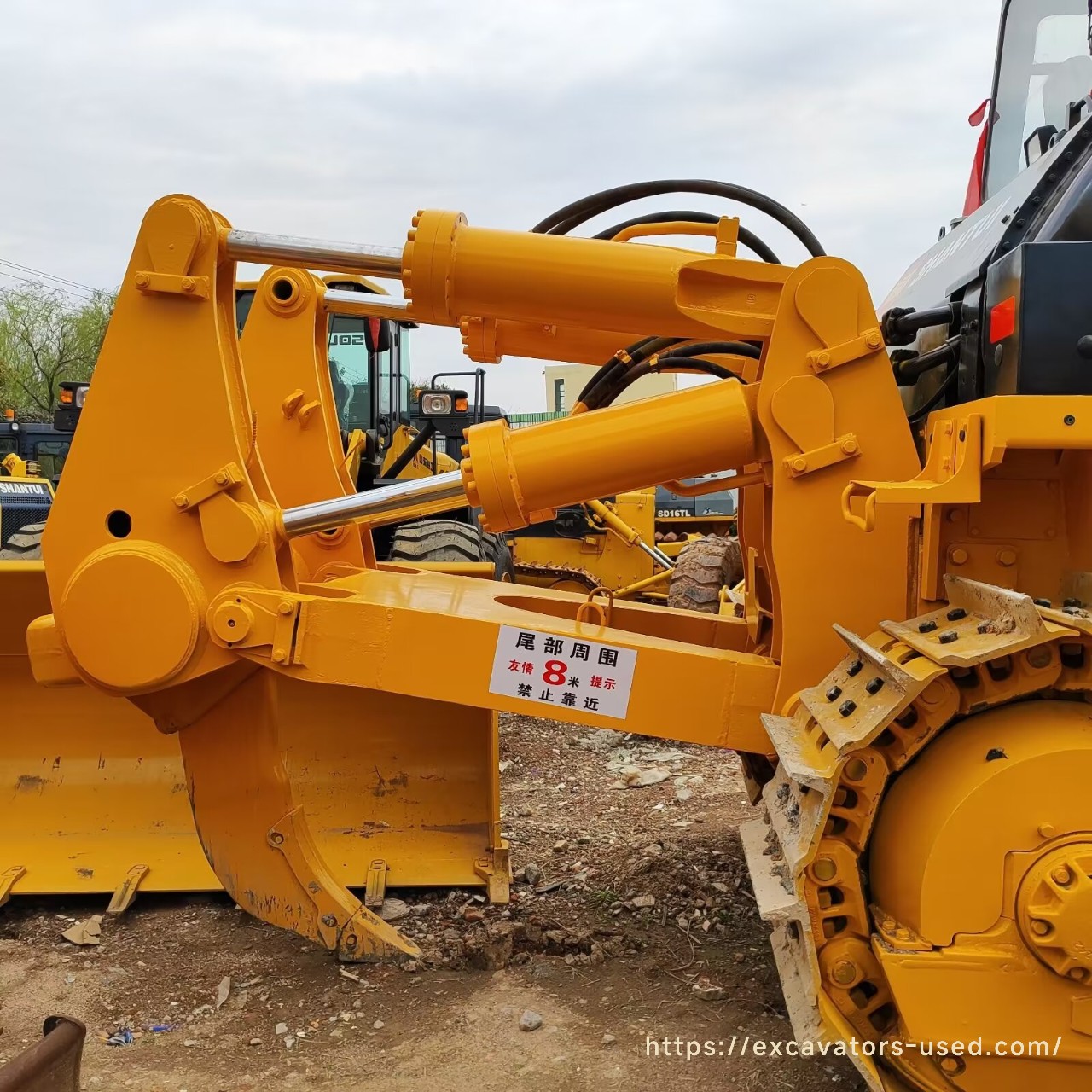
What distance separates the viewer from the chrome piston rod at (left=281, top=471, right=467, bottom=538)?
96.3 inches

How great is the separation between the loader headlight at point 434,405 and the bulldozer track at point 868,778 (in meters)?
4.04

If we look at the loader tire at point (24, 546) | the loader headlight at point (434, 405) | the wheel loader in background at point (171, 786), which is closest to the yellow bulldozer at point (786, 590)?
the wheel loader in background at point (171, 786)

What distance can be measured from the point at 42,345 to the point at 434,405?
32.9 metres

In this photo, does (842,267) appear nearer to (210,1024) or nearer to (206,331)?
(206,331)

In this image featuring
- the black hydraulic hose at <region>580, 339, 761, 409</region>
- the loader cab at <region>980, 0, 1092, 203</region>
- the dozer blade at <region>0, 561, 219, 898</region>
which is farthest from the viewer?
the loader cab at <region>980, 0, 1092, 203</region>

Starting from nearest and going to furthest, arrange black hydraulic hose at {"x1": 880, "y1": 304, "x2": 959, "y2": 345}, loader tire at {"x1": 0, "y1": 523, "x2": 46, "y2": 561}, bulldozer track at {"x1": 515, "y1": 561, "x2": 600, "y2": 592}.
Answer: black hydraulic hose at {"x1": 880, "y1": 304, "x2": 959, "y2": 345}
loader tire at {"x1": 0, "y1": 523, "x2": 46, "y2": 561}
bulldozer track at {"x1": 515, "y1": 561, "x2": 600, "y2": 592}

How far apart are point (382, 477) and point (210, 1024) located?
3.73m

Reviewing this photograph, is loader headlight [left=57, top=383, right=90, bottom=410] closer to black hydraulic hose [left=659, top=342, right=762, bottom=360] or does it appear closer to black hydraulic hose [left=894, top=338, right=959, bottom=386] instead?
black hydraulic hose [left=659, top=342, right=762, bottom=360]

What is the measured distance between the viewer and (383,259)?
2.37 meters

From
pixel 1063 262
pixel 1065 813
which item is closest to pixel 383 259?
pixel 1063 262

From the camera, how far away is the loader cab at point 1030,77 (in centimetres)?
346

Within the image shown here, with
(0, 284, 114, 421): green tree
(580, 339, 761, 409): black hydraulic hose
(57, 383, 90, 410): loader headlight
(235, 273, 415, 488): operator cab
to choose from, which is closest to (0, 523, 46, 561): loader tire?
(57, 383, 90, 410): loader headlight

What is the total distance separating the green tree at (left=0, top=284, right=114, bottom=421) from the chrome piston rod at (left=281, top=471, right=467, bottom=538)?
33.2 meters

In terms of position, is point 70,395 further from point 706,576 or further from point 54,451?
point 54,451
